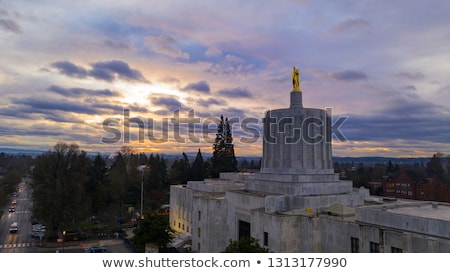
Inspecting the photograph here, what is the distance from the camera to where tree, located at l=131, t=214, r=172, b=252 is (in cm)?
2809

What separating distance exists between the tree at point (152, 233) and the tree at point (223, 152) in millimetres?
34318

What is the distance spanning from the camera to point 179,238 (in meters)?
36.9

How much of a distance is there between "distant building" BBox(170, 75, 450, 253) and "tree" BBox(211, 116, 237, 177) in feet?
91.9

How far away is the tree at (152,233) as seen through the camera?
2809 cm

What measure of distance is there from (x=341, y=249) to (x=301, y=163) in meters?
9.05

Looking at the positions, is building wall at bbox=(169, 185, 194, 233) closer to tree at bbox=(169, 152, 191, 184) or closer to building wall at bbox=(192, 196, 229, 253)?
building wall at bbox=(192, 196, 229, 253)

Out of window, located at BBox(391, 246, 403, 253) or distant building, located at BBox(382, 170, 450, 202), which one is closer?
window, located at BBox(391, 246, 403, 253)

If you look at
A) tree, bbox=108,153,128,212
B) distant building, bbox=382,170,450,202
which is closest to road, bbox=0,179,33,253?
tree, bbox=108,153,128,212

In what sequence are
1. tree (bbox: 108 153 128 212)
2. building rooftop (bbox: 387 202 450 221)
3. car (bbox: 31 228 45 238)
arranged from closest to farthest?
building rooftop (bbox: 387 202 450 221), car (bbox: 31 228 45 238), tree (bbox: 108 153 128 212)

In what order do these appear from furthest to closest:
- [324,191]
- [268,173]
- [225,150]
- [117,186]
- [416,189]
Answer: [225,150], [416,189], [117,186], [268,173], [324,191]

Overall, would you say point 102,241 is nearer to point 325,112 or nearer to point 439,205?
point 325,112

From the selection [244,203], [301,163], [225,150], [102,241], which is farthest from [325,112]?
[225,150]

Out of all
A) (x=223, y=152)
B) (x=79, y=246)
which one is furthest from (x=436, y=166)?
(x=79, y=246)
